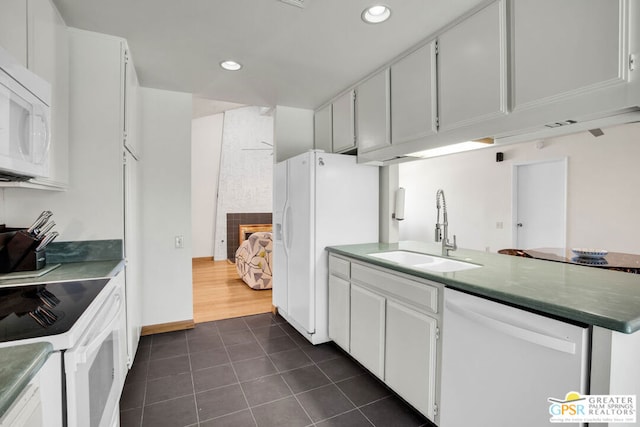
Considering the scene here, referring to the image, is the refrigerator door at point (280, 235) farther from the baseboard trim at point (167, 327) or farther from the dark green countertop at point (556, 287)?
the dark green countertop at point (556, 287)

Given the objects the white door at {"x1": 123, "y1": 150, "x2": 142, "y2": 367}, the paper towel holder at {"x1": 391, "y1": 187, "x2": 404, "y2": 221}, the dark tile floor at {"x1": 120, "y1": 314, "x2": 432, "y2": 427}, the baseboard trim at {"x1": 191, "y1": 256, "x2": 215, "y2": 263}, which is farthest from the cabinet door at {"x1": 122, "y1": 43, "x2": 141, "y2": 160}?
the baseboard trim at {"x1": 191, "y1": 256, "x2": 215, "y2": 263}

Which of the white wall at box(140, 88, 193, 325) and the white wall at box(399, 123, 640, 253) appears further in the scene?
the white wall at box(399, 123, 640, 253)

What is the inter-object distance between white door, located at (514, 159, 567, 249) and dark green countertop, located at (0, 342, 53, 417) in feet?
18.0

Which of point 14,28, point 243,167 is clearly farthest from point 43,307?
point 243,167

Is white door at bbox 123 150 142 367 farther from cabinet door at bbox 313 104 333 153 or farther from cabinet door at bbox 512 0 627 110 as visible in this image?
cabinet door at bbox 512 0 627 110

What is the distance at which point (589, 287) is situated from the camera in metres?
1.31

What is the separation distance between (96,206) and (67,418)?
1459mm

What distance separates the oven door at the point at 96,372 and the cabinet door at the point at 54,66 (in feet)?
2.85

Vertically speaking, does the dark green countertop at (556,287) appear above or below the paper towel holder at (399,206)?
below

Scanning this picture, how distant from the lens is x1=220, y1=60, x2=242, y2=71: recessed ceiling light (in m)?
2.48

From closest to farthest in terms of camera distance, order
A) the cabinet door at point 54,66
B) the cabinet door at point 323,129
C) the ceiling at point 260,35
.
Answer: the cabinet door at point 54,66, the ceiling at point 260,35, the cabinet door at point 323,129

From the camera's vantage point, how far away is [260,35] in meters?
2.08

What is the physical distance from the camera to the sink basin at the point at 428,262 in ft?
6.67

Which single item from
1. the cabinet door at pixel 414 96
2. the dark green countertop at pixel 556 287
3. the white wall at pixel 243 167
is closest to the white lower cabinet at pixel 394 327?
the dark green countertop at pixel 556 287
